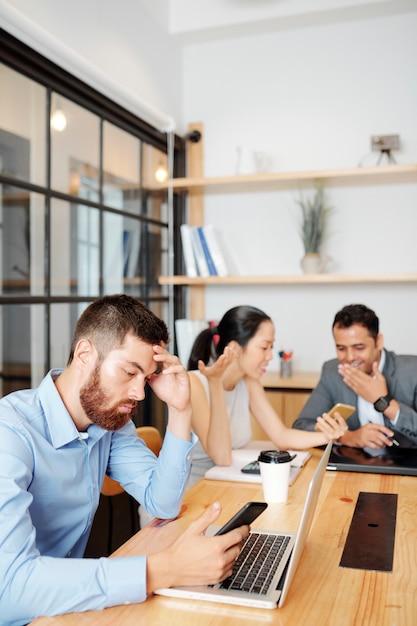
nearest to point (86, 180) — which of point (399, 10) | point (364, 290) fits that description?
point (364, 290)

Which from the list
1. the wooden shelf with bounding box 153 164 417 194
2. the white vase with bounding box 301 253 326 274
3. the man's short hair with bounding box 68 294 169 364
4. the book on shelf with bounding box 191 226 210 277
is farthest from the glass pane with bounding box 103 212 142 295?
the man's short hair with bounding box 68 294 169 364

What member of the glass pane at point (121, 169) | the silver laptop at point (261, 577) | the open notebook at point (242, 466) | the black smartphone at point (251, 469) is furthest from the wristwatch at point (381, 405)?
the glass pane at point (121, 169)

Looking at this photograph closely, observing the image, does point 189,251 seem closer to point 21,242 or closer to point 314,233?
point 314,233

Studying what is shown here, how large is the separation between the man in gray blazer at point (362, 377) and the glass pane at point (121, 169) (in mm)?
1275

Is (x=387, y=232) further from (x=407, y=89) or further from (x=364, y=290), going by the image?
(x=407, y=89)

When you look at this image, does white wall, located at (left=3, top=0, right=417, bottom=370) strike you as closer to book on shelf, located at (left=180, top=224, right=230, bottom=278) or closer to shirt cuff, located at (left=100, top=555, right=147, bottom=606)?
book on shelf, located at (left=180, top=224, right=230, bottom=278)

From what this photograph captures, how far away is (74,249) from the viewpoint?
288 centimetres

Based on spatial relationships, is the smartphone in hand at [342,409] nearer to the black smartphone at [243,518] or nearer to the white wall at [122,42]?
the black smartphone at [243,518]

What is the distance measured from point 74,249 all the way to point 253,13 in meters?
1.76

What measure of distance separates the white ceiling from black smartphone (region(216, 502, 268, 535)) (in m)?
2.88

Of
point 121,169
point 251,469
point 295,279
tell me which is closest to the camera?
point 251,469

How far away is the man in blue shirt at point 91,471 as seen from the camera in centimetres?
112

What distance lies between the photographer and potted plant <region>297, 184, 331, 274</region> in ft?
12.0

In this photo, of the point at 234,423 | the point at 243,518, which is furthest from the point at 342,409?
the point at 243,518
